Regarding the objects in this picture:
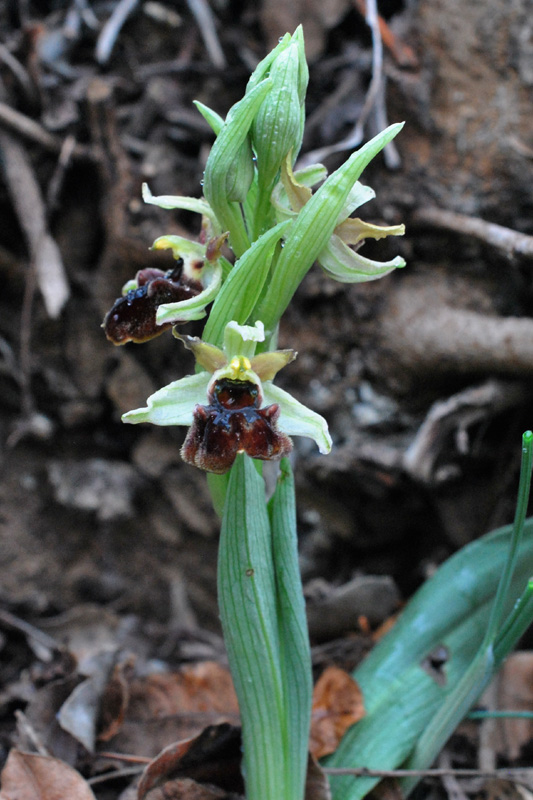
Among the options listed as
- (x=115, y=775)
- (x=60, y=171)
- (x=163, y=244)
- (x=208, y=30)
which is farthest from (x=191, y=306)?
(x=208, y=30)

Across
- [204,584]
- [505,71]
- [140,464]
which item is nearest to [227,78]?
[505,71]

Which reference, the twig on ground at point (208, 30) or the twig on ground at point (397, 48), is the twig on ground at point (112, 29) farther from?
the twig on ground at point (397, 48)

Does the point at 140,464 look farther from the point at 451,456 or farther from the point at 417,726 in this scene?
the point at 417,726

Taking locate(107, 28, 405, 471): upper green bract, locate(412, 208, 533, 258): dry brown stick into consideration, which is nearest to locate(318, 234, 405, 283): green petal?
locate(107, 28, 405, 471): upper green bract

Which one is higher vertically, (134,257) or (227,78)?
(227,78)

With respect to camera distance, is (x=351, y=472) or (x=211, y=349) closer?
(x=211, y=349)

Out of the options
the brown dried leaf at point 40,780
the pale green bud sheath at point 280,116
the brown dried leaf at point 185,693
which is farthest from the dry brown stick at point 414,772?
the pale green bud sheath at point 280,116

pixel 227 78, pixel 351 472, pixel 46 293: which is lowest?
pixel 351 472
